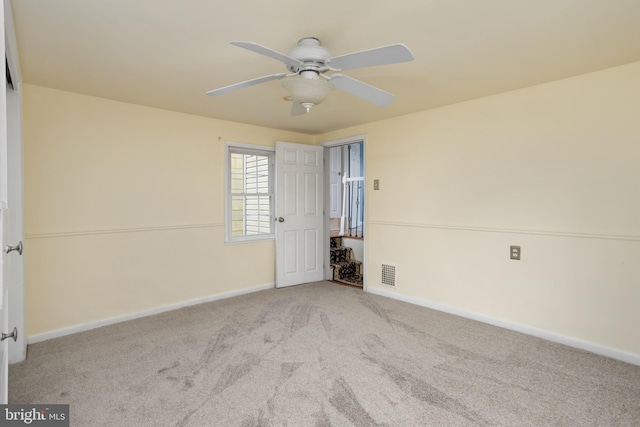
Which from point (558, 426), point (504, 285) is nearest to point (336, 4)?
point (558, 426)

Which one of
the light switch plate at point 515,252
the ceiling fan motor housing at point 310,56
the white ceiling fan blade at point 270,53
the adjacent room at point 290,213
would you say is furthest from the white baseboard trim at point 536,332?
the white ceiling fan blade at point 270,53

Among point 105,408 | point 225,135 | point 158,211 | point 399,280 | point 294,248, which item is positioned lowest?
point 105,408

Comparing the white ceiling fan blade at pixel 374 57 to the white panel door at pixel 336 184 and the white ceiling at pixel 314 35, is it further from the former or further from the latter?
the white panel door at pixel 336 184

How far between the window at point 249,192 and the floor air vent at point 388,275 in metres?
1.63

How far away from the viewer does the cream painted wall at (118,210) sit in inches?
117

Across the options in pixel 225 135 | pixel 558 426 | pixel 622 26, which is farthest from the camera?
pixel 225 135

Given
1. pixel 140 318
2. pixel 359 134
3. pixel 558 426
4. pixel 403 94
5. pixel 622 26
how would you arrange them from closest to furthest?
pixel 558 426 < pixel 622 26 < pixel 403 94 < pixel 140 318 < pixel 359 134

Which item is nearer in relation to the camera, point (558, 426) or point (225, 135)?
point (558, 426)

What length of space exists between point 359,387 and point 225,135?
3272 millimetres

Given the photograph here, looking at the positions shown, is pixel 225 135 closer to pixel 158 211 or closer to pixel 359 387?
pixel 158 211

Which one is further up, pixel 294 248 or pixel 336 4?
pixel 336 4

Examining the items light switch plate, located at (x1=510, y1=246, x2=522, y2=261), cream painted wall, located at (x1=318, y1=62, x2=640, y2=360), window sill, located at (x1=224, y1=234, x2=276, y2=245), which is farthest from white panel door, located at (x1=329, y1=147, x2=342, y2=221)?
light switch plate, located at (x1=510, y1=246, x2=522, y2=261)

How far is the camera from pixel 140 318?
3.51 meters

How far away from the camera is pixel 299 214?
4.82 meters
